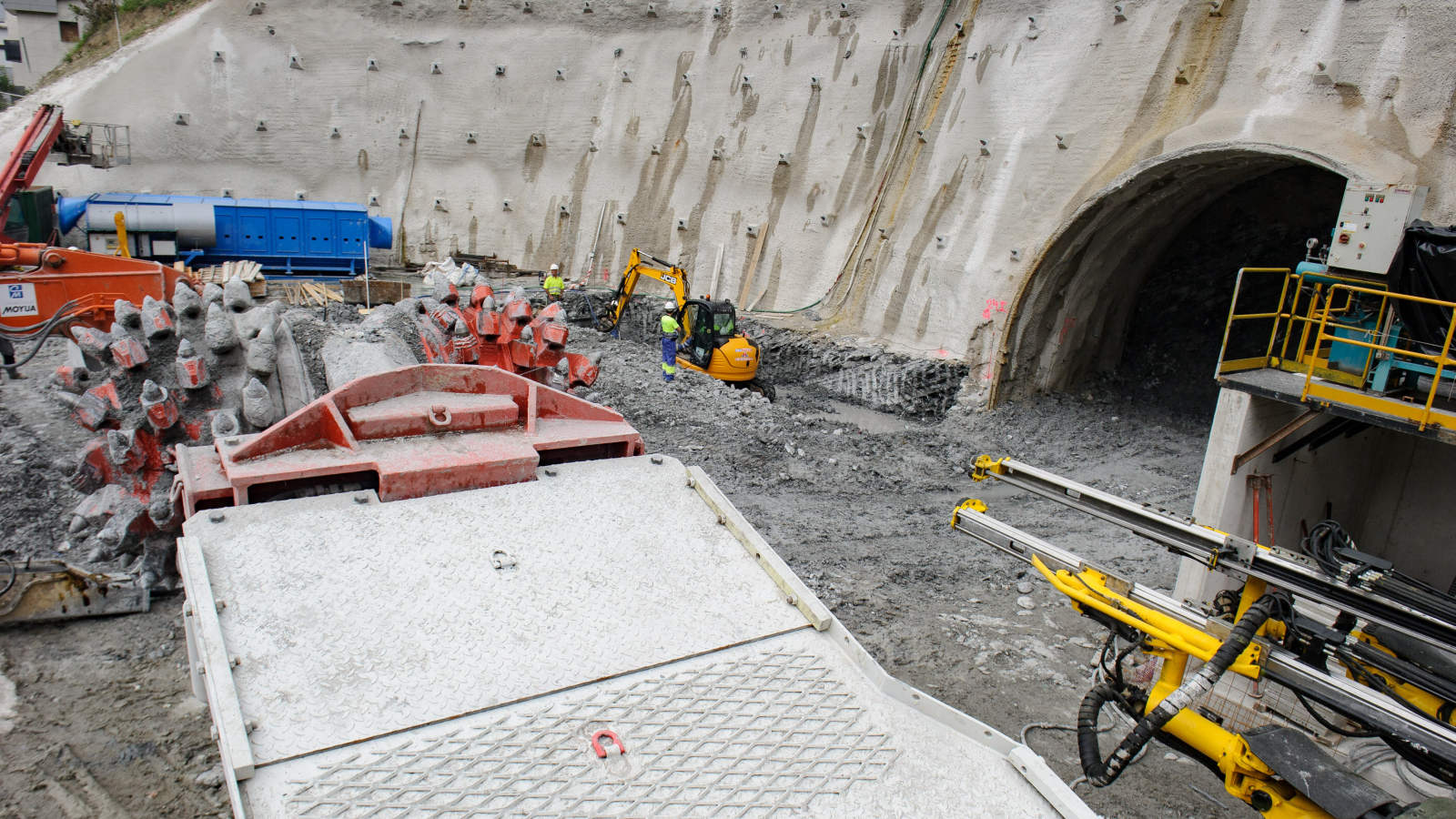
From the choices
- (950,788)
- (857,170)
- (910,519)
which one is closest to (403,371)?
(950,788)

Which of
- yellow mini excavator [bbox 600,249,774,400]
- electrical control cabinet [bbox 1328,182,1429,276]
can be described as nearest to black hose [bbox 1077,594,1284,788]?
electrical control cabinet [bbox 1328,182,1429,276]

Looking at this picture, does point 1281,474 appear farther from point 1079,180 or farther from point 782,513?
point 1079,180

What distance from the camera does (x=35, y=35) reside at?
37469mm

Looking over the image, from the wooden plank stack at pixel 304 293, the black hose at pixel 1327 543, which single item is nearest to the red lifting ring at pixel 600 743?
the black hose at pixel 1327 543

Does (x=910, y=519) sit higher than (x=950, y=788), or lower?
lower

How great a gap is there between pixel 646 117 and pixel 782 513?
13.7m

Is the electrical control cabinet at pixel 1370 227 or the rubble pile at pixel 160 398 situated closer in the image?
the electrical control cabinet at pixel 1370 227

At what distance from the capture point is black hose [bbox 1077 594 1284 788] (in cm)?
380

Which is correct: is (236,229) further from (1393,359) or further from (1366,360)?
(1393,359)

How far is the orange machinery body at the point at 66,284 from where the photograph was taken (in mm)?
10219

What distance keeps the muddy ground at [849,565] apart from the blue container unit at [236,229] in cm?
434

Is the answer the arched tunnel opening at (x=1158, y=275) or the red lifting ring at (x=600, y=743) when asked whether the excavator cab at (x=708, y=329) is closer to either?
the arched tunnel opening at (x=1158, y=275)

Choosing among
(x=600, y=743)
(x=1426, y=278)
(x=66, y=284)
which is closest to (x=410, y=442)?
(x=600, y=743)

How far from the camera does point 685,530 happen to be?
4508mm
